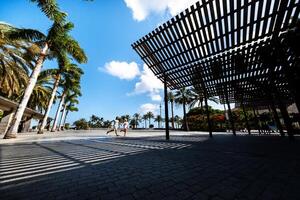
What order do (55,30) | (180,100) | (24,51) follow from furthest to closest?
(180,100) < (24,51) < (55,30)

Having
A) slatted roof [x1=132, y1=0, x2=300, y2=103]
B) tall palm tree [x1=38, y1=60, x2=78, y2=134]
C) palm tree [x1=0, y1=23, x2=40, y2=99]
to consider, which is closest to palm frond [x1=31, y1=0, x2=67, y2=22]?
palm tree [x1=0, y1=23, x2=40, y2=99]

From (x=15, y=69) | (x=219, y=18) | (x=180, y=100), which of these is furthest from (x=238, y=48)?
(x=180, y=100)

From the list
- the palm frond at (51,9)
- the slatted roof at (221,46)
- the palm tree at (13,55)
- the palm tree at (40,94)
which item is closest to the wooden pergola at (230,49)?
the slatted roof at (221,46)

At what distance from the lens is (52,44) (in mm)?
14781

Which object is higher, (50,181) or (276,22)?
(276,22)

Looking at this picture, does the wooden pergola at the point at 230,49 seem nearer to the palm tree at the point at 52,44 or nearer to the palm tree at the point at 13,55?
the palm tree at the point at 52,44

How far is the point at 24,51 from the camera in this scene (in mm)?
15008

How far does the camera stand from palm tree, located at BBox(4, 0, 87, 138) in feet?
37.3

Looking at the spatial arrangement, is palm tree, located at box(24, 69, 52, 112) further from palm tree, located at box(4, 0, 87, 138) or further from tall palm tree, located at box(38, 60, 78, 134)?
palm tree, located at box(4, 0, 87, 138)

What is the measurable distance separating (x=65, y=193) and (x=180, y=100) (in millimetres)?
36203

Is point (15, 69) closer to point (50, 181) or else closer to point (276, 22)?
point (50, 181)

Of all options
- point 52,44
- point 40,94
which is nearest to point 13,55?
point 52,44

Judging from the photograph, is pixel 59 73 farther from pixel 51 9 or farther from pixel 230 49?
pixel 230 49

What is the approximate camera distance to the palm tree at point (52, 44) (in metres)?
11.4
